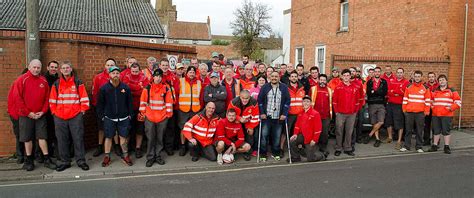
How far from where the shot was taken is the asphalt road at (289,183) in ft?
19.4

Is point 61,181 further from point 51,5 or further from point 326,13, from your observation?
point 51,5

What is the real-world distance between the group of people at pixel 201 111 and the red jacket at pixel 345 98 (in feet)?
0.07

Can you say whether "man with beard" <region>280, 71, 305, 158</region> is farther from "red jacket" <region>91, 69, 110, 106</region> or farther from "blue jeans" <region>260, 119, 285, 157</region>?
"red jacket" <region>91, 69, 110, 106</region>

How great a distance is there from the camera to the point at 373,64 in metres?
13.2

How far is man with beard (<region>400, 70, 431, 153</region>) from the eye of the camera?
30.5ft

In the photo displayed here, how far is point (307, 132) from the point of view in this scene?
8.21m

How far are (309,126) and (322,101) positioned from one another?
1008 millimetres

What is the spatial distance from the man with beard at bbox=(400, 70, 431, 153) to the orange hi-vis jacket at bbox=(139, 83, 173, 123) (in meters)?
5.72

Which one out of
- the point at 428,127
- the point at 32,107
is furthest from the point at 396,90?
the point at 32,107

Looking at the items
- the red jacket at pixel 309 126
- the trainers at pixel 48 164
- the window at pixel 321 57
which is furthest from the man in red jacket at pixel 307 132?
the window at pixel 321 57

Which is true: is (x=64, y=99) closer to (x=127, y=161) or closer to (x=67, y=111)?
(x=67, y=111)

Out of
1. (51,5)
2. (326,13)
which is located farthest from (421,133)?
(51,5)

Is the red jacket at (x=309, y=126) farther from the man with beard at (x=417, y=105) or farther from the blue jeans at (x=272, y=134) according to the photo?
the man with beard at (x=417, y=105)

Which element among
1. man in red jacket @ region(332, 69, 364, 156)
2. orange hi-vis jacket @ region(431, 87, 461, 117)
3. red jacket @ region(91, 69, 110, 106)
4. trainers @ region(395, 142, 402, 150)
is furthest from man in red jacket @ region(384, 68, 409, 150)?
red jacket @ region(91, 69, 110, 106)
